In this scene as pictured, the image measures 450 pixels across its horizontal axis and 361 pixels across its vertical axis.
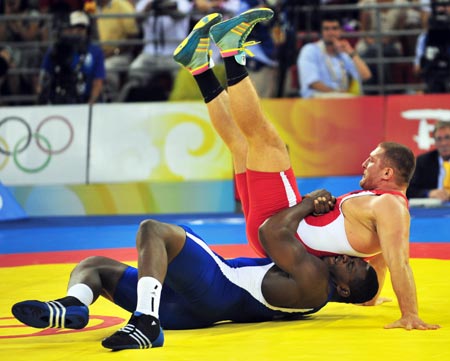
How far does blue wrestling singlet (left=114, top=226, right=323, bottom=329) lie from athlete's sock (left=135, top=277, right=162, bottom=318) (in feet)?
0.93

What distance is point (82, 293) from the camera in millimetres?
5121

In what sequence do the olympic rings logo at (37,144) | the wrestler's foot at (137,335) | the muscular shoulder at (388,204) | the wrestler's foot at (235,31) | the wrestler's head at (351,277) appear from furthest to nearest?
the olympic rings logo at (37,144)
the wrestler's foot at (235,31)
the wrestler's head at (351,277)
the muscular shoulder at (388,204)
the wrestler's foot at (137,335)

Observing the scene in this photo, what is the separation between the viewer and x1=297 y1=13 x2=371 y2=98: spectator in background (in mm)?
12242

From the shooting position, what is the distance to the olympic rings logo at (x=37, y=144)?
12.0 m

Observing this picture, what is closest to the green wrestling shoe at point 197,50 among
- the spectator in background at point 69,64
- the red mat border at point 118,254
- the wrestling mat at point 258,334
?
the wrestling mat at point 258,334

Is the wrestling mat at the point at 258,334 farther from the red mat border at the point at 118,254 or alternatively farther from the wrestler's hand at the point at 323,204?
the wrestler's hand at the point at 323,204

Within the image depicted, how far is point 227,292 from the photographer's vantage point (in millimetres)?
5266

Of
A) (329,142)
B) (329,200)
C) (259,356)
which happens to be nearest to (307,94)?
(329,142)

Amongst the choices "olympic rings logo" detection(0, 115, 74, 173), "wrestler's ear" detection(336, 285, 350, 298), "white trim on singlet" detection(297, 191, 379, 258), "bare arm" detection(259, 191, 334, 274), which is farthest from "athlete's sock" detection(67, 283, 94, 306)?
"olympic rings logo" detection(0, 115, 74, 173)

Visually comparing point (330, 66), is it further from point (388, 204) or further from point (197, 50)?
point (388, 204)

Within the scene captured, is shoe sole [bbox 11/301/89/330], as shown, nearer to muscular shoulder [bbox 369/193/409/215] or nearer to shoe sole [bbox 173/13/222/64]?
muscular shoulder [bbox 369/193/409/215]

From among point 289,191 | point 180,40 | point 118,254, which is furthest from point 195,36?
point 180,40

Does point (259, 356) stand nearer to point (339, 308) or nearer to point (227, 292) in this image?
point (227, 292)

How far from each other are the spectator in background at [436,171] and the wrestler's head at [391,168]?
533 cm
